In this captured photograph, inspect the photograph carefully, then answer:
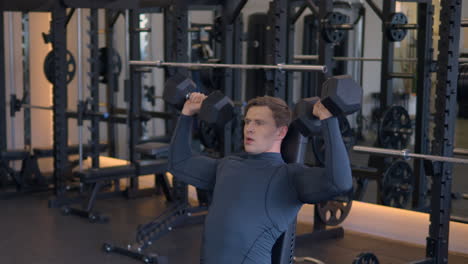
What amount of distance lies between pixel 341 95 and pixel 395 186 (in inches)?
117

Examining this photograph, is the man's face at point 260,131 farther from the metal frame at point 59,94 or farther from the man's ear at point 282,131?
the metal frame at point 59,94

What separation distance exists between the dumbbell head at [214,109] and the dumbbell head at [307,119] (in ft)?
0.88

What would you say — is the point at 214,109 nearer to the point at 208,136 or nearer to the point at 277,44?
the point at 277,44

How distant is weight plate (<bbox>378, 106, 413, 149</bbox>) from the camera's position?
4.75 metres

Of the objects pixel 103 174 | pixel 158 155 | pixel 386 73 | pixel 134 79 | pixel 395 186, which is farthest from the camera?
pixel 134 79

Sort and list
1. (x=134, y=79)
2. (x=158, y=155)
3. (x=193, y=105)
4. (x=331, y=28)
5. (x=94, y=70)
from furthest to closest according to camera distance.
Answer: (x=94, y=70)
(x=134, y=79)
(x=158, y=155)
(x=331, y=28)
(x=193, y=105)

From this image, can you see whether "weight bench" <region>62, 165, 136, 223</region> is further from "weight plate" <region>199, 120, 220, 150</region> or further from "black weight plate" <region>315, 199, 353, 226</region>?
"black weight plate" <region>315, 199, 353, 226</region>

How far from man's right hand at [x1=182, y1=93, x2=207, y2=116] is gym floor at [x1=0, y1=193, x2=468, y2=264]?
162 cm

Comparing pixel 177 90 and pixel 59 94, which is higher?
pixel 177 90

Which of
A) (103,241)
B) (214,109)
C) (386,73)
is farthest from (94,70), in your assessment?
(214,109)

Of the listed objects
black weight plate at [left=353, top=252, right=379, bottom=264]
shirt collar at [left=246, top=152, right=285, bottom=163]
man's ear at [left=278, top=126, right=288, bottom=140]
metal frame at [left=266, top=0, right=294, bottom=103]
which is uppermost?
metal frame at [left=266, top=0, right=294, bottom=103]

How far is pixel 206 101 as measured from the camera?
2150 mm

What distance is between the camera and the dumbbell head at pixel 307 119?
1947mm

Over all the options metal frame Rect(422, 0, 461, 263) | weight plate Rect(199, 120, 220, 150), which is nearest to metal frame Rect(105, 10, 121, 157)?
weight plate Rect(199, 120, 220, 150)
